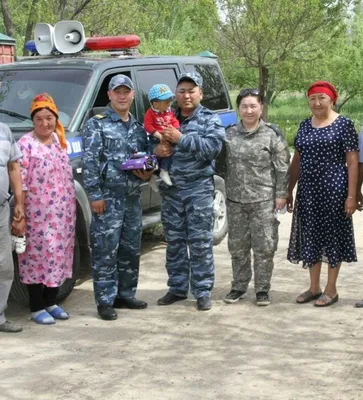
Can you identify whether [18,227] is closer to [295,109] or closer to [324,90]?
[324,90]

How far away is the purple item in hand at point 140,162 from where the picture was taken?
570cm

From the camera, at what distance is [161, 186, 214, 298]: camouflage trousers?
609cm

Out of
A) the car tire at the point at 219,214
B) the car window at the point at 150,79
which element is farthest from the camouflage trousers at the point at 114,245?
the car tire at the point at 219,214

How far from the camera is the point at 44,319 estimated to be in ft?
19.0

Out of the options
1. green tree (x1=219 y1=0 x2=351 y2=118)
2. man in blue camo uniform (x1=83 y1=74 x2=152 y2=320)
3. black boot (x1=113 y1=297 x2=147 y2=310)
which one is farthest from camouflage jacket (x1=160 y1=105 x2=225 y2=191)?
green tree (x1=219 y1=0 x2=351 y2=118)

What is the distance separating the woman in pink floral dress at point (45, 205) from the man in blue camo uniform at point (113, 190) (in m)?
0.18

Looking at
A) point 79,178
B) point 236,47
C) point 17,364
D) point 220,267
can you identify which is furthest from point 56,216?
point 236,47

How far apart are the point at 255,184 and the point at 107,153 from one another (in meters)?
1.18

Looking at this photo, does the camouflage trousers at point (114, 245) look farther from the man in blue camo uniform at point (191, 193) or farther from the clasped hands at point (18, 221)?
the clasped hands at point (18, 221)

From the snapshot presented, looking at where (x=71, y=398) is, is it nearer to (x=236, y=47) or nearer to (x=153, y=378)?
(x=153, y=378)

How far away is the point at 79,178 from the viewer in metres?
6.37

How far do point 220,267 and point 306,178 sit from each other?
5.67 ft

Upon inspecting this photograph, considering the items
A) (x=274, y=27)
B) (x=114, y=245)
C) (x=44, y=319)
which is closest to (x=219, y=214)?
(x=114, y=245)

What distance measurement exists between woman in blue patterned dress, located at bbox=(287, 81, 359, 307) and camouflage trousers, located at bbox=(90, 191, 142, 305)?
127cm
